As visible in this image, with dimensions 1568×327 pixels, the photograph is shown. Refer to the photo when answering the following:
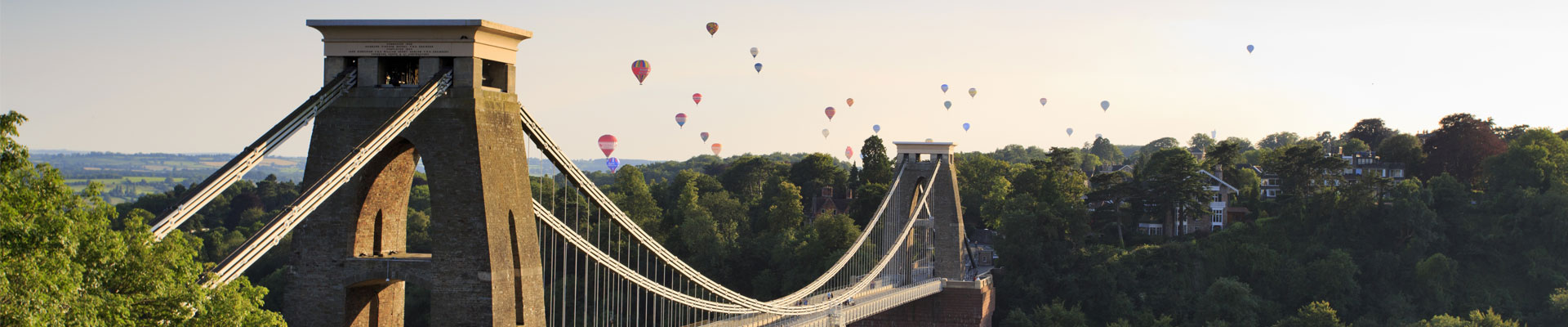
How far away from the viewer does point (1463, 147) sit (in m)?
51.3

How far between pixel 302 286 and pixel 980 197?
1866 inches

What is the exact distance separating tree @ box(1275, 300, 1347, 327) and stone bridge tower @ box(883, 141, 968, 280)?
9.88m

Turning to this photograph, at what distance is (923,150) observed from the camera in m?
42.3

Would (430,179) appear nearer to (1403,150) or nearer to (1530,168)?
(1530,168)

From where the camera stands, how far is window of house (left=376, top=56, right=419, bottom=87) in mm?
13016

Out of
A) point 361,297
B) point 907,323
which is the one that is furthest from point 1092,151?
point 361,297

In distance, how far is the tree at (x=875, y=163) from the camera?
56.0 meters

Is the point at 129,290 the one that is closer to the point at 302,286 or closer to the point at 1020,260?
the point at 302,286

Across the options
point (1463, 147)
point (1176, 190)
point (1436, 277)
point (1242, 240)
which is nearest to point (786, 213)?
point (1176, 190)

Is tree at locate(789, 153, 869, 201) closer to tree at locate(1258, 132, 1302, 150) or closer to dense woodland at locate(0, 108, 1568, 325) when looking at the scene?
dense woodland at locate(0, 108, 1568, 325)

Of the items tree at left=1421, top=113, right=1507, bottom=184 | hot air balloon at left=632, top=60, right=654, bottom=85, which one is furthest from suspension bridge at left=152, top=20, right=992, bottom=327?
tree at left=1421, top=113, right=1507, bottom=184

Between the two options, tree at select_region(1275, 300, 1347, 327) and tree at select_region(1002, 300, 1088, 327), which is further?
tree at select_region(1002, 300, 1088, 327)

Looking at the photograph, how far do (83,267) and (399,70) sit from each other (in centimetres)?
364

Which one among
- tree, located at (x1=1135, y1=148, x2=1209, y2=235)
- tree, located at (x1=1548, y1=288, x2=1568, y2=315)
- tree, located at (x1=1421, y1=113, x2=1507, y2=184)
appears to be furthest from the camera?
tree, located at (x1=1421, y1=113, x2=1507, y2=184)
